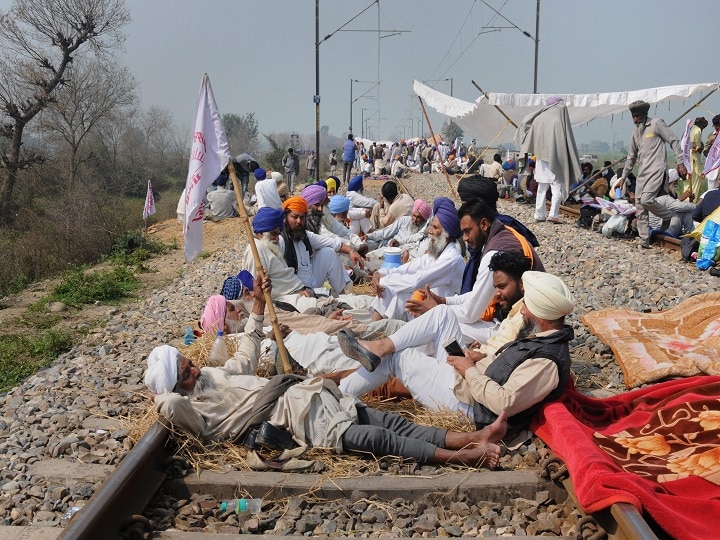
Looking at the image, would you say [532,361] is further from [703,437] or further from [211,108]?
[211,108]

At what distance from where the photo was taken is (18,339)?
8.13 meters

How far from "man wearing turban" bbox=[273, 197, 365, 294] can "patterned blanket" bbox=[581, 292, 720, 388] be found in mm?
2702

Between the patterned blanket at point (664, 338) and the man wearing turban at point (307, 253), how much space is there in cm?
270

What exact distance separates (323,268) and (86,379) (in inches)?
107

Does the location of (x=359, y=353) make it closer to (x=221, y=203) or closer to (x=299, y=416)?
(x=299, y=416)

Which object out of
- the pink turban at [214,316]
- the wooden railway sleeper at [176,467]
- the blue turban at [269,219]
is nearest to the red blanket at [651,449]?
the wooden railway sleeper at [176,467]

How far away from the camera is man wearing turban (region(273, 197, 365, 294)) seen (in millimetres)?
7004

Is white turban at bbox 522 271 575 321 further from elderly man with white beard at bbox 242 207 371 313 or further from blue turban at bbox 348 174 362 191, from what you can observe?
blue turban at bbox 348 174 362 191

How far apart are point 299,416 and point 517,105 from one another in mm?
17189

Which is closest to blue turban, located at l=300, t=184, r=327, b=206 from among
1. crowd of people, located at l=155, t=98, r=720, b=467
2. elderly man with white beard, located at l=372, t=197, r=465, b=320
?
crowd of people, located at l=155, t=98, r=720, b=467

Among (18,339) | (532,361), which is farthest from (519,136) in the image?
(532,361)

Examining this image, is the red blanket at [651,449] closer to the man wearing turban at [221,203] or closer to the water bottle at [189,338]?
the water bottle at [189,338]

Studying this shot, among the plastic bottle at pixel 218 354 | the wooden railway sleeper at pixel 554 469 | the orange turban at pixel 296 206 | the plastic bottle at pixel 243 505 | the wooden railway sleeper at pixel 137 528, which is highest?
the orange turban at pixel 296 206

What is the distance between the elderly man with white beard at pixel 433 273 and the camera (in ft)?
21.2
